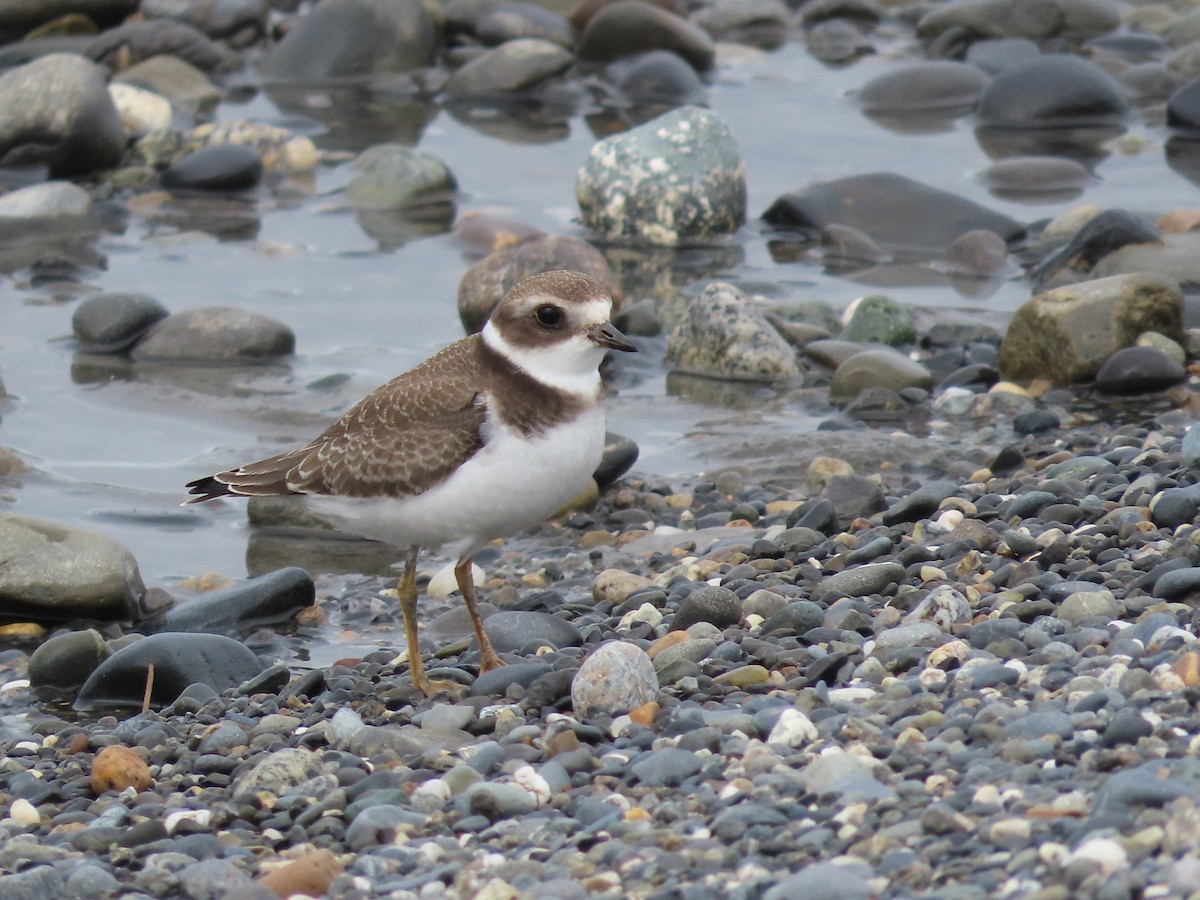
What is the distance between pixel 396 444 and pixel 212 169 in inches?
366

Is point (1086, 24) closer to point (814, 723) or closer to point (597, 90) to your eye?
point (597, 90)

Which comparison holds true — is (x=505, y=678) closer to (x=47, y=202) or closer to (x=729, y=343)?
(x=729, y=343)

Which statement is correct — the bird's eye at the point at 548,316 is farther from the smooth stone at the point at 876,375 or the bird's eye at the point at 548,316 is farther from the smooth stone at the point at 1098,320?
Answer: the smooth stone at the point at 1098,320

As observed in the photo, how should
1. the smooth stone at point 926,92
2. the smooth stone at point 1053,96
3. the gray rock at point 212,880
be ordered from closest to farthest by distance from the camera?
1. the gray rock at point 212,880
2. the smooth stone at point 1053,96
3. the smooth stone at point 926,92

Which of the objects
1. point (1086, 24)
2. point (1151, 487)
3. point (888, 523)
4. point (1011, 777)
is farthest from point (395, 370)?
point (1086, 24)

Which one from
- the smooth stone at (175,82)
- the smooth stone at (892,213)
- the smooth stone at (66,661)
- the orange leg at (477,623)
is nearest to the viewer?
the orange leg at (477,623)

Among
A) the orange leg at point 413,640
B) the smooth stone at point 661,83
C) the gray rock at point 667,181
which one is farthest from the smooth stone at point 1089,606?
the smooth stone at point 661,83

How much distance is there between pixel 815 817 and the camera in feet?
14.6

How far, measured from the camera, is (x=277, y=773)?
210 inches

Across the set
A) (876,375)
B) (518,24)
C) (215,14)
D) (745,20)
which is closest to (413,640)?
(876,375)

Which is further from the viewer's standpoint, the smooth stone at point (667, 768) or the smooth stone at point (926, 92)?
the smooth stone at point (926, 92)

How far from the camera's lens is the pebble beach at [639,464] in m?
4.65

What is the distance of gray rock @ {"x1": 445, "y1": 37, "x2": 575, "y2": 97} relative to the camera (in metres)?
17.5

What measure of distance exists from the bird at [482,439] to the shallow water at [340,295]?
255 centimetres
